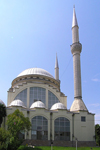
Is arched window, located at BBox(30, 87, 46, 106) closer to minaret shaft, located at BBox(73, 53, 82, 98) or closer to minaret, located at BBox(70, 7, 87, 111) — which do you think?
minaret, located at BBox(70, 7, 87, 111)

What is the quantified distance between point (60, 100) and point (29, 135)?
10.9 m

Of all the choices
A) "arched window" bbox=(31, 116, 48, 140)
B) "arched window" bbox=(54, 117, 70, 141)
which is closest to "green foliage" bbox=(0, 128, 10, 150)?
"arched window" bbox=(31, 116, 48, 140)

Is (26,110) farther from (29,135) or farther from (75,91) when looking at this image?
(75,91)

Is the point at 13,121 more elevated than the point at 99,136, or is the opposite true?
the point at 13,121

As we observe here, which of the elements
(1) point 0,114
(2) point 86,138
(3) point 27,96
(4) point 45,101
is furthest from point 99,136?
(1) point 0,114

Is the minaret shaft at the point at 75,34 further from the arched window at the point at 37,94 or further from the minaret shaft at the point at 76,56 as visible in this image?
the arched window at the point at 37,94

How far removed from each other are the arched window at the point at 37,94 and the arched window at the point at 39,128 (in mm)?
5357

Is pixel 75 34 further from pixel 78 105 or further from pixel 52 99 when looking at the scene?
pixel 78 105

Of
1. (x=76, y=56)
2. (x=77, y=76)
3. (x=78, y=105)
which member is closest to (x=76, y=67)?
(x=77, y=76)

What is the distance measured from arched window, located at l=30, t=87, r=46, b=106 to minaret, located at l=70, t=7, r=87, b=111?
6.31 meters

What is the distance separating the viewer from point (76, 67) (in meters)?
40.2

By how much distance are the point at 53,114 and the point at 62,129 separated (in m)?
3.03

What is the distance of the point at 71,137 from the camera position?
115 ft

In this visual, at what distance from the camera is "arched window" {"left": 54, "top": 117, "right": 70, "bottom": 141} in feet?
114
